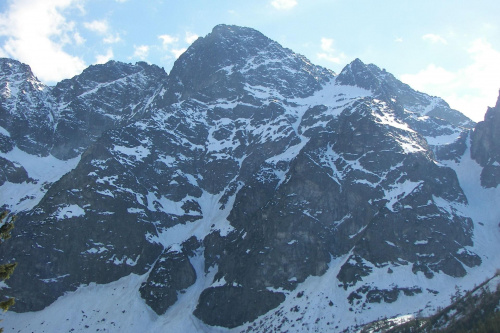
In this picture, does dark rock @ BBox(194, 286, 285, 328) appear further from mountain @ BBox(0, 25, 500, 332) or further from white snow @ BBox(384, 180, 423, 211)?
white snow @ BBox(384, 180, 423, 211)

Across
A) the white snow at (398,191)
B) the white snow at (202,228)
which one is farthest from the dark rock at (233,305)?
the white snow at (398,191)

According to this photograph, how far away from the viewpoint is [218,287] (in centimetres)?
15350

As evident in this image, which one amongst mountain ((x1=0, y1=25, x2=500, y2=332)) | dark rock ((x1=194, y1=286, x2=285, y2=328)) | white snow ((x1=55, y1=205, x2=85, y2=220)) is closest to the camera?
mountain ((x1=0, y1=25, x2=500, y2=332))

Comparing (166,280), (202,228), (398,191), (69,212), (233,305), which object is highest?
(69,212)

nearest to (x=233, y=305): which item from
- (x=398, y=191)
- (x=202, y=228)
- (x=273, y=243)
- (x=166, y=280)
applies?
→ (x=273, y=243)

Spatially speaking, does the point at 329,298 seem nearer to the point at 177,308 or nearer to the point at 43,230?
the point at 177,308

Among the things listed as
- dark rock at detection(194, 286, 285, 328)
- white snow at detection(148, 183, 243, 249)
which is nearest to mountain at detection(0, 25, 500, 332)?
dark rock at detection(194, 286, 285, 328)

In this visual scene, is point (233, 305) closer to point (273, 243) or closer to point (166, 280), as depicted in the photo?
point (273, 243)

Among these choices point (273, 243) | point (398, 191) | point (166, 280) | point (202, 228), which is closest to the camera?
point (166, 280)

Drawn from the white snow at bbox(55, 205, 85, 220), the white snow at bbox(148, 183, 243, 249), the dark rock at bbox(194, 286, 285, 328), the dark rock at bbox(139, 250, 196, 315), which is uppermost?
the white snow at bbox(55, 205, 85, 220)

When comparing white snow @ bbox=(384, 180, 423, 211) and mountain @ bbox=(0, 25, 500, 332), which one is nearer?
mountain @ bbox=(0, 25, 500, 332)

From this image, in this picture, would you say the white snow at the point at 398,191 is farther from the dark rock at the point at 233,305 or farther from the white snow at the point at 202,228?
the white snow at the point at 202,228

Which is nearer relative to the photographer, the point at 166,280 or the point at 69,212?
the point at 166,280

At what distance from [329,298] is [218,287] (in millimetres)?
35184
